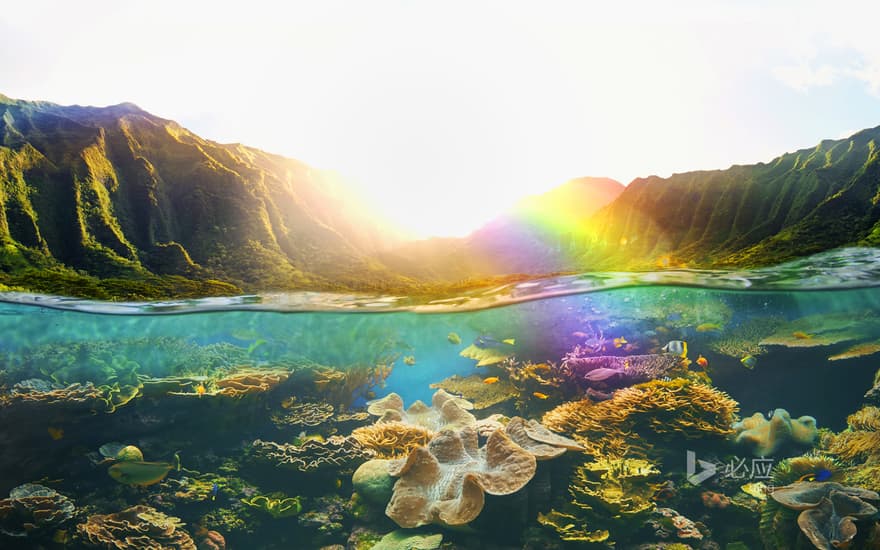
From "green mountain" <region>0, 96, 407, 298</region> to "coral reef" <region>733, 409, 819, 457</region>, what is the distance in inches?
Answer: 1534

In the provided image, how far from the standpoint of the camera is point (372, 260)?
6362cm

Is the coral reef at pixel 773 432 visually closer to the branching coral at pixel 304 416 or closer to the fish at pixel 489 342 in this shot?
the fish at pixel 489 342

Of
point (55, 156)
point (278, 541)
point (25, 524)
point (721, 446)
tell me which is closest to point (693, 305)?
point (721, 446)

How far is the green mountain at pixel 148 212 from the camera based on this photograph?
44562mm

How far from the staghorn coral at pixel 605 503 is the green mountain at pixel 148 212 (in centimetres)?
3878

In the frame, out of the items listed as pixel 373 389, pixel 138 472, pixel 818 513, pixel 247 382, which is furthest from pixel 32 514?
pixel 818 513

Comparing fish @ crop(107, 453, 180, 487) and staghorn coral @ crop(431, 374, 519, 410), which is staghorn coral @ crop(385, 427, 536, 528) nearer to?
staghorn coral @ crop(431, 374, 519, 410)

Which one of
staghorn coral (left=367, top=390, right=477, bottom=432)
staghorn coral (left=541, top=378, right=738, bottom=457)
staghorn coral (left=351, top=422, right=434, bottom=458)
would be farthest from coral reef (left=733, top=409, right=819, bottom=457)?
staghorn coral (left=351, top=422, right=434, bottom=458)

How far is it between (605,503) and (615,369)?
2127 millimetres

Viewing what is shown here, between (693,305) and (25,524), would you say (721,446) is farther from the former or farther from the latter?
(25,524)

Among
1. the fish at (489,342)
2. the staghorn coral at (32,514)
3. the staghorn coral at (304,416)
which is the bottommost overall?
the staghorn coral at (32,514)

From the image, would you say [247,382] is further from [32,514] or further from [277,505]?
[32,514]

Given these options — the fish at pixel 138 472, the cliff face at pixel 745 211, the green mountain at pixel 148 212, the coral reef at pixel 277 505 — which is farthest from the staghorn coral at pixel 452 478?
the green mountain at pixel 148 212

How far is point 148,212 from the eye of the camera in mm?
55156
